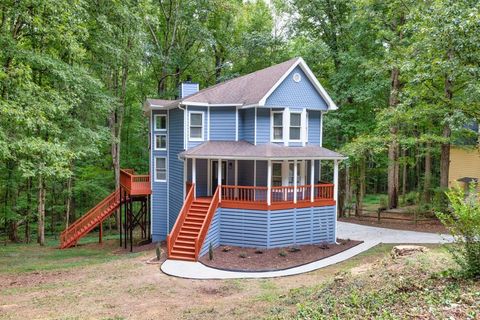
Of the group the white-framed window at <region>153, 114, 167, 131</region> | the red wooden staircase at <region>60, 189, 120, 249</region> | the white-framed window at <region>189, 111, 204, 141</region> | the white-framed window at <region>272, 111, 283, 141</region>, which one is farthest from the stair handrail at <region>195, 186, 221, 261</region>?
the red wooden staircase at <region>60, 189, 120, 249</region>

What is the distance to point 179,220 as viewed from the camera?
1487cm

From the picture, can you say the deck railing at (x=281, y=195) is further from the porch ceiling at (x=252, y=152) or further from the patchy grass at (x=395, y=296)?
the patchy grass at (x=395, y=296)

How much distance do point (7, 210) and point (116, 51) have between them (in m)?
13.1

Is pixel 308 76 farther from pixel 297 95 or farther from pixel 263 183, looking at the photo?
pixel 263 183

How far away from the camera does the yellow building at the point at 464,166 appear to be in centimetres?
2344

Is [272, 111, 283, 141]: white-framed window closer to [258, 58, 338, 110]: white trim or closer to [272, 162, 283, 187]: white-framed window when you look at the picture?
[258, 58, 338, 110]: white trim

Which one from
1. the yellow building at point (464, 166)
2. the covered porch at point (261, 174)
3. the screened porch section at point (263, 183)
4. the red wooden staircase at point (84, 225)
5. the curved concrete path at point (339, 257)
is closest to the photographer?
the curved concrete path at point (339, 257)

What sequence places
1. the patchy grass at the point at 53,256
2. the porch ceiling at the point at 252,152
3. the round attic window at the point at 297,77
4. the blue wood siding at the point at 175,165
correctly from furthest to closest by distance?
the blue wood siding at the point at 175,165 < the round attic window at the point at 297,77 < the porch ceiling at the point at 252,152 < the patchy grass at the point at 53,256

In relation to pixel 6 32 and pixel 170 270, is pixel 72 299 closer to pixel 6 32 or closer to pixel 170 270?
pixel 170 270

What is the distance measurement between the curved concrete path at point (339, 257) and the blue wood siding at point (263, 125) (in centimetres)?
616

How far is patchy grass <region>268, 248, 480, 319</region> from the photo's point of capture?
18.0 feet

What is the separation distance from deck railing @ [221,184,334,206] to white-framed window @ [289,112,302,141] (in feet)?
8.36

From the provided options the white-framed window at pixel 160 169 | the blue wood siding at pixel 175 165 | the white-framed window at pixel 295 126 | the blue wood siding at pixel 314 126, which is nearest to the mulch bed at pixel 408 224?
the blue wood siding at pixel 314 126

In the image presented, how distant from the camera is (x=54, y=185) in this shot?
26.5 m
